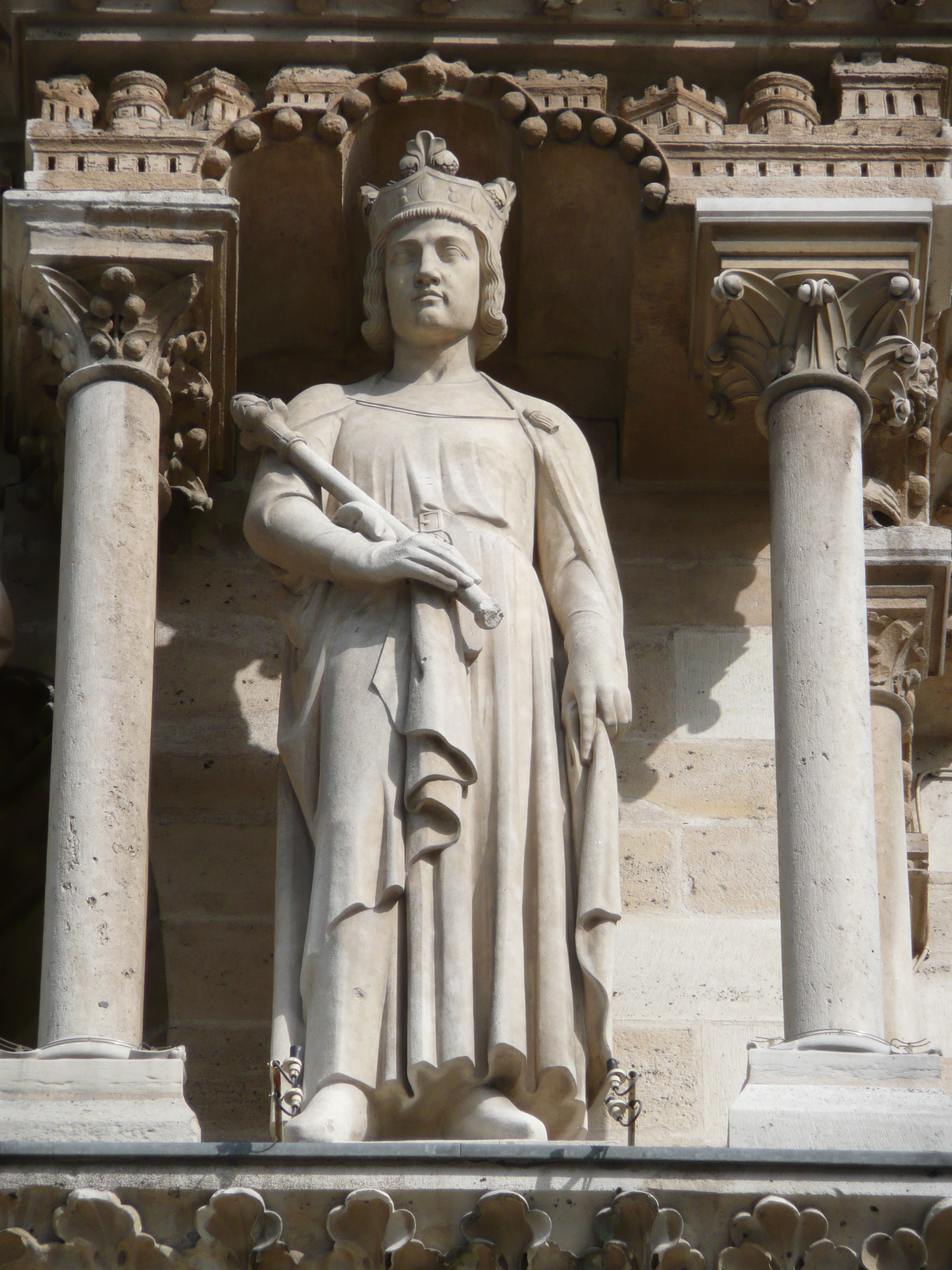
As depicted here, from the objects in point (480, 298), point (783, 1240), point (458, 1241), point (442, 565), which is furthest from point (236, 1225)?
point (480, 298)

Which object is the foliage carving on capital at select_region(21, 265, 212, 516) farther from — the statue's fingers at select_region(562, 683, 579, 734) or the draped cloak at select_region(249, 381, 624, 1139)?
the statue's fingers at select_region(562, 683, 579, 734)

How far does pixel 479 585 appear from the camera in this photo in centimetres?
716

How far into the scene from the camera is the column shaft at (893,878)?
7.68 meters

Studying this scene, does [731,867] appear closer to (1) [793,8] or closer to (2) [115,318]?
(2) [115,318]

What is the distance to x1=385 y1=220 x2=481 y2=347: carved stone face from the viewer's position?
769 centimetres

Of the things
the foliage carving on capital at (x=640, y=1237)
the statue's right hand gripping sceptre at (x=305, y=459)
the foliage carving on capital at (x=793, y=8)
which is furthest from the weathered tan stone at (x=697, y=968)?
the foliage carving on capital at (x=793, y=8)

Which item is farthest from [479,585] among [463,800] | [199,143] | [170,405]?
[199,143]

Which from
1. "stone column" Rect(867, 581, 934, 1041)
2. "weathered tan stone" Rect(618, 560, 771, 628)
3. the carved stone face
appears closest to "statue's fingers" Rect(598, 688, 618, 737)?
"stone column" Rect(867, 581, 934, 1041)

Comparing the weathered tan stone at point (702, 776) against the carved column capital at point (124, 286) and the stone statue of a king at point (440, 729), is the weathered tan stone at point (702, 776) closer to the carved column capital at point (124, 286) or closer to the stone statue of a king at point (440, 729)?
the stone statue of a king at point (440, 729)

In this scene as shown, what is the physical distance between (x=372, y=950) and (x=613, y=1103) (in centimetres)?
65

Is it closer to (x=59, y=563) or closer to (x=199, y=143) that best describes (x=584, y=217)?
(x=199, y=143)

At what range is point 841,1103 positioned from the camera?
6383 millimetres

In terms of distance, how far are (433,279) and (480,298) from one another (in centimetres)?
21

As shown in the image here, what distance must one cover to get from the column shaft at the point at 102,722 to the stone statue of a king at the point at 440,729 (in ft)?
0.97
